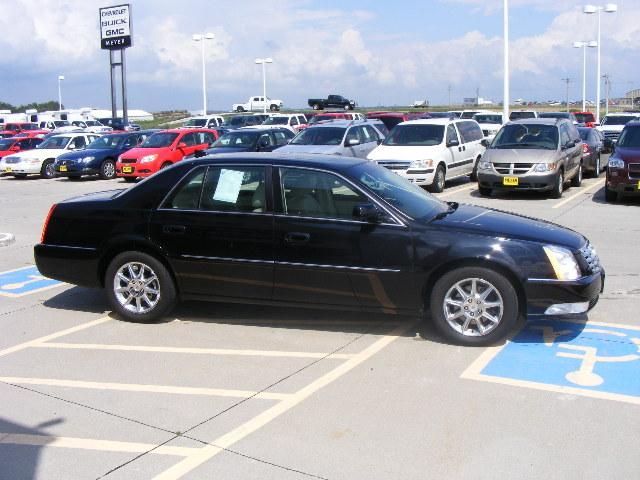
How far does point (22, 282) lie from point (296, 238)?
4166mm

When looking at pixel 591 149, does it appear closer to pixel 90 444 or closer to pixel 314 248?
pixel 314 248

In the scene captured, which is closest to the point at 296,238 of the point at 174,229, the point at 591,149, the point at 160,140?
the point at 174,229

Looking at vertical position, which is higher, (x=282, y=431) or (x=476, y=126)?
(x=476, y=126)

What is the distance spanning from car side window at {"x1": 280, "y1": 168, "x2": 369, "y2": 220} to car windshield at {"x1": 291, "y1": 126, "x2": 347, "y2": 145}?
12420 millimetres

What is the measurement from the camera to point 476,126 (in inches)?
802

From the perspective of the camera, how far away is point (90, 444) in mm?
4293

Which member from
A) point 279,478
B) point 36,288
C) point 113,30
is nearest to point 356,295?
point 279,478

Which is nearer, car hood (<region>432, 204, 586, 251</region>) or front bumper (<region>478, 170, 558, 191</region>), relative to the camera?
car hood (<region>432, 204, 586, 251</region>)

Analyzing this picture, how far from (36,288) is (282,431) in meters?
4.94

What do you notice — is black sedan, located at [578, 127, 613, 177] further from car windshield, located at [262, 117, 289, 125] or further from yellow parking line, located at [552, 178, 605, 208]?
car windshield, located at [262, 117, 289, 125]

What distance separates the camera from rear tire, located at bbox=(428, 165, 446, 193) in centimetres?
1691

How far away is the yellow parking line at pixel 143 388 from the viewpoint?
5020 millimetres

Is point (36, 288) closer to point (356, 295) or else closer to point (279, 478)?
point (356, 295)

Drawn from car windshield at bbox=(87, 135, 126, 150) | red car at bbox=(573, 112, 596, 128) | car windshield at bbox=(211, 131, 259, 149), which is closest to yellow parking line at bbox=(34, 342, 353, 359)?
car windshield at bbox=(211, 131, 259, 149)
